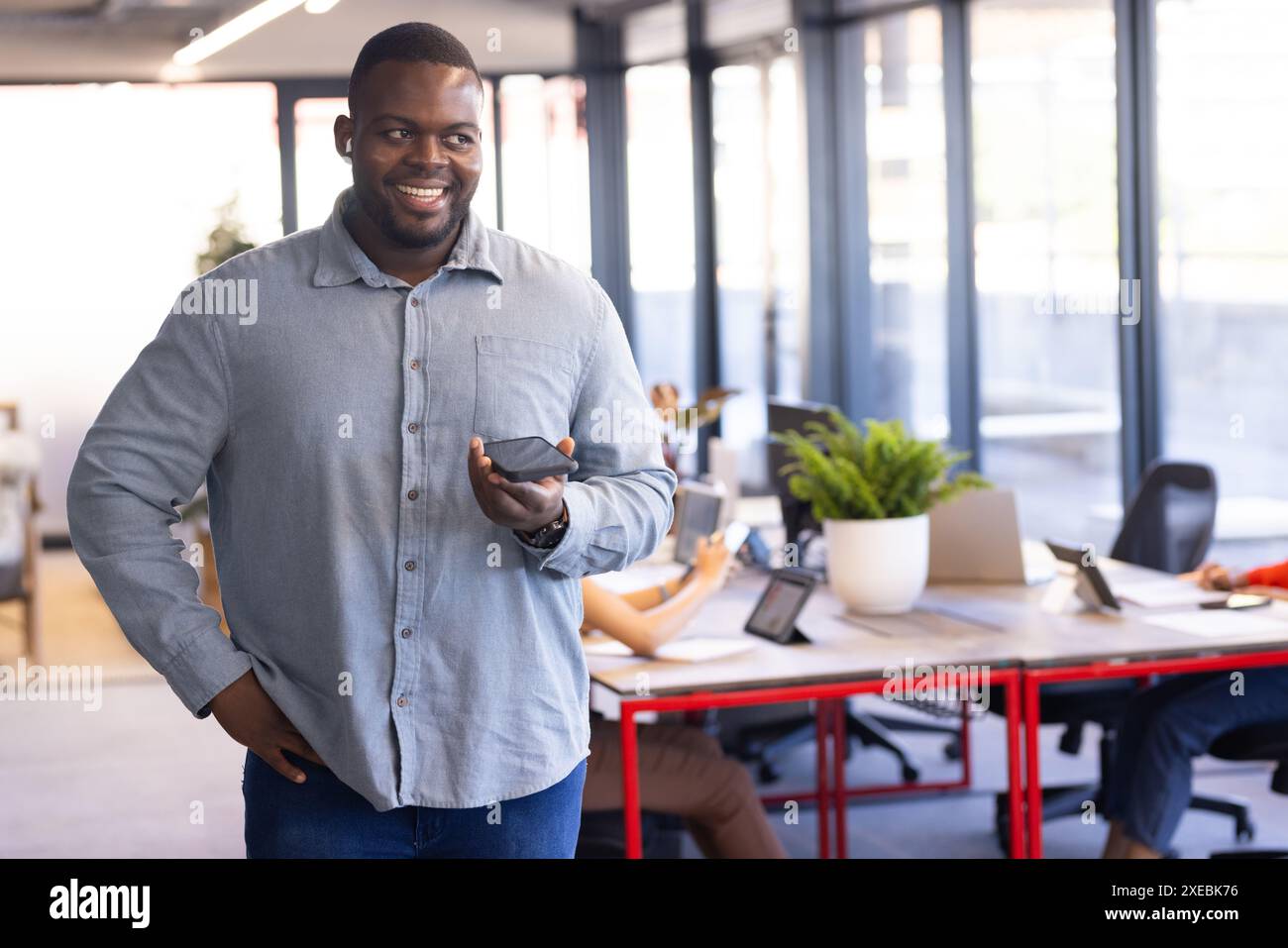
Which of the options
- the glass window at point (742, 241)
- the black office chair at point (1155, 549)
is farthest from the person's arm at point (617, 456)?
the glass window at point (742, 241)

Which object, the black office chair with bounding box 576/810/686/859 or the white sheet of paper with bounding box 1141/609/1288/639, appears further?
the white sheet of paper with bounding box 1141/609/1288/639

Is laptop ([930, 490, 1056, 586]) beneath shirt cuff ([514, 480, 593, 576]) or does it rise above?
beneath

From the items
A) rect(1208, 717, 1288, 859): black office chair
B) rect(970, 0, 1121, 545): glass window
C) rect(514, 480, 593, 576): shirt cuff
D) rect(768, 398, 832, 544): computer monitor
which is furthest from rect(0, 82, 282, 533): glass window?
rect(514, 480, 593, 576): shirt cuff

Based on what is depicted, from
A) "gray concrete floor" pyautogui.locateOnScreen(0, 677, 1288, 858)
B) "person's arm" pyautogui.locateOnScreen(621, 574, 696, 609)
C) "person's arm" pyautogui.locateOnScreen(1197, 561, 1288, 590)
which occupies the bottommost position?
"gray concrete floor" pyautogui.locateOnScreen(0, 677, 1288, 858)

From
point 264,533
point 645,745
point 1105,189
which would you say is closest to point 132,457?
point 264,533

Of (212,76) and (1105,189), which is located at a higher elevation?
(212,76)

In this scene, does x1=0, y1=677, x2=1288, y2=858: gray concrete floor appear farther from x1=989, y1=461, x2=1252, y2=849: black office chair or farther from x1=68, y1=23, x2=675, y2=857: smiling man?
x1=68, y1=23, x2=675, y2=857: smiling man

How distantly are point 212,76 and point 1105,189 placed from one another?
6.08 meters

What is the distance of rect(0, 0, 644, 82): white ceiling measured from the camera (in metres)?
9.29

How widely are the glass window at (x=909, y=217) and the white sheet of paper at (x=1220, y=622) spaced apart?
3364mm

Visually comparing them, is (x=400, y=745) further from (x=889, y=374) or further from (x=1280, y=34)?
(x=889, y=374)

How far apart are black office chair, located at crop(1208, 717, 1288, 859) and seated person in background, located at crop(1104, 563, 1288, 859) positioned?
0.02 metres

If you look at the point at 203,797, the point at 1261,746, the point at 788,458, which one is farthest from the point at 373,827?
the point at 203,797
